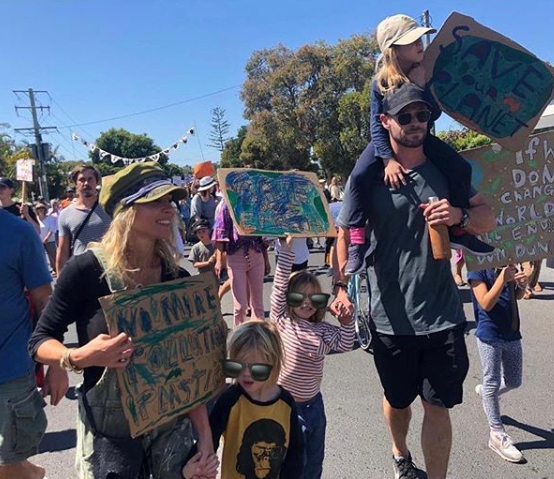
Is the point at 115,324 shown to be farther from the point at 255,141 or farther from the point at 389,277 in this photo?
the point at 255,141

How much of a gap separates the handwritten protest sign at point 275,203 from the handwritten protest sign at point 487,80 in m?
0.88

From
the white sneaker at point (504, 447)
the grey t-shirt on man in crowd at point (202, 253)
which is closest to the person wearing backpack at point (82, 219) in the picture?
the grey t-shirt on man in crowd at point (202, 253)

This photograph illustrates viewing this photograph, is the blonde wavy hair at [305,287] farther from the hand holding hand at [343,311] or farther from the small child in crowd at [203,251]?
the small child in crowd at [203,251]

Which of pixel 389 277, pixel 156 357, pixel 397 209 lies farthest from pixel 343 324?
pixel 156 357

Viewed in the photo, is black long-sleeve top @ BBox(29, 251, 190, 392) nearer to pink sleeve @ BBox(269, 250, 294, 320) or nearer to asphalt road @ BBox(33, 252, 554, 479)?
pink sleeve @ BBox(269, 250, 294, 320)

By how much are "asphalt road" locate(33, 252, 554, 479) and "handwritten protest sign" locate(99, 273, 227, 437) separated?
1.58m

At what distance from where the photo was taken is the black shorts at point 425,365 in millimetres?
2549

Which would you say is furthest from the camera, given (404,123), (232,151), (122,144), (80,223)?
(122,144)

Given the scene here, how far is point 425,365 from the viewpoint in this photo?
2611 mm

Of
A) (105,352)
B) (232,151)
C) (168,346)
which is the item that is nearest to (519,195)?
(168,346)

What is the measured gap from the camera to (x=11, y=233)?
245 centimetres

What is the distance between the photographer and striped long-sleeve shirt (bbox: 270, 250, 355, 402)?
2.48 metres

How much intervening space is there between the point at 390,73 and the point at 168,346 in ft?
5.82

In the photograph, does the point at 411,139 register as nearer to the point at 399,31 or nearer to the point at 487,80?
the point at 399,31
